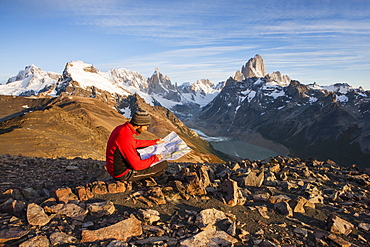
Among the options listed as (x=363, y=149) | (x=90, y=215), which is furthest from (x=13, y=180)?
(x=363, y=149)

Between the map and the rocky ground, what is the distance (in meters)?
0.89

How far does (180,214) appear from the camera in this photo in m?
6.96

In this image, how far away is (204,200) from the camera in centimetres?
801

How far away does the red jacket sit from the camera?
24.2 ft

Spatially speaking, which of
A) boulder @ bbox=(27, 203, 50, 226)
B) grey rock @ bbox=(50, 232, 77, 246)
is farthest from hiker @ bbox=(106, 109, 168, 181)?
grey rock @ bbox=(50, 232, 77, 246)

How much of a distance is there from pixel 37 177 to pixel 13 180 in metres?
0.89

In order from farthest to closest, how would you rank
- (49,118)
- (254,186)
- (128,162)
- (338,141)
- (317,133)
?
1. (317,133)
2. (338,141)
3. (49,118)
4. (254,186)
5. (128,162)

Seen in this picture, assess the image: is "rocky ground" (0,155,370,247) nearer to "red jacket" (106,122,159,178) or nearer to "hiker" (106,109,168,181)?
"hiker" (106,109,168,181)

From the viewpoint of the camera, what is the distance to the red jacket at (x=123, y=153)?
7371 millimetres

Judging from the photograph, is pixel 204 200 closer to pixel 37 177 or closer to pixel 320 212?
pixel 320 212

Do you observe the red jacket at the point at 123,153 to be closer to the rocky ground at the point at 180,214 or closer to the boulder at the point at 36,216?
the rocky ground at the point at 180,214

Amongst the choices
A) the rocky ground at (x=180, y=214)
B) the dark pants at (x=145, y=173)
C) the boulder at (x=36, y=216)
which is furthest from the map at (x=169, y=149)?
the boulder at (x=36, y=216)

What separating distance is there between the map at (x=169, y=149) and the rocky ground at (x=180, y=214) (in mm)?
888

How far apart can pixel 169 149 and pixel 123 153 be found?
2058 mm
